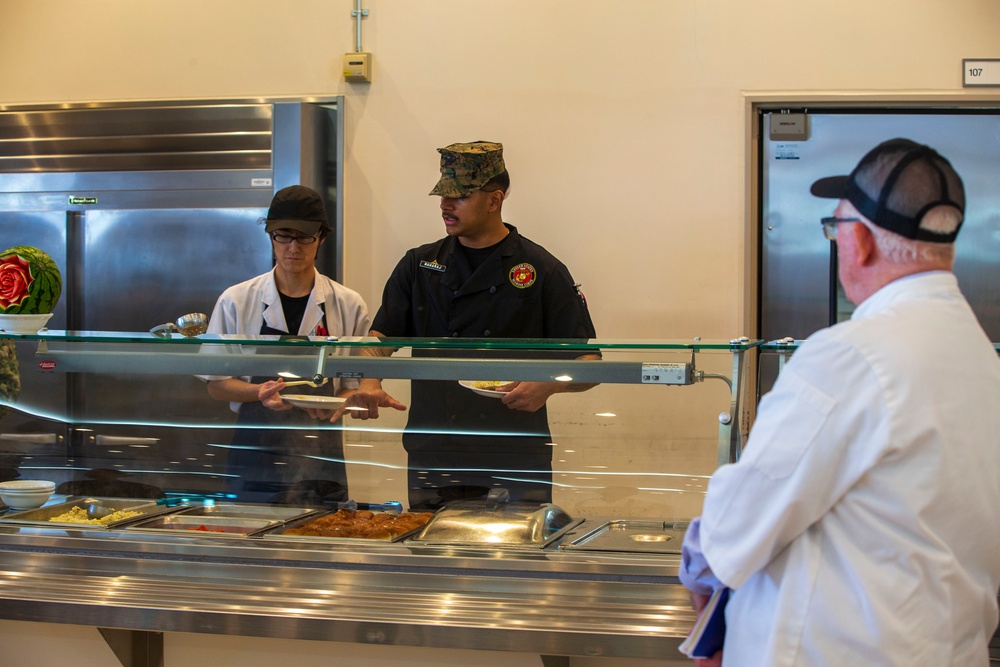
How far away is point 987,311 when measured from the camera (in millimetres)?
3783

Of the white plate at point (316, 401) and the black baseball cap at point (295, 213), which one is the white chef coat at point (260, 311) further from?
the white plate at point (316, 401)

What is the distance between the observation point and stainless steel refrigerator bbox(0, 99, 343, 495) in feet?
12.8

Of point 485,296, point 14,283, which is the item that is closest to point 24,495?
point 14,283

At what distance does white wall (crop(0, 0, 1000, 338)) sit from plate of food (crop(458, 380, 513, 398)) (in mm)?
1763

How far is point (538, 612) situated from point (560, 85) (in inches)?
100

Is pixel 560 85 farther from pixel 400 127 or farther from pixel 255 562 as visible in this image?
pixel 255 562

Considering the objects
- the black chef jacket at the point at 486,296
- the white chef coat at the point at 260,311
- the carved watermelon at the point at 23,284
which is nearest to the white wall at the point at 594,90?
the black chef jacket at the point at 486,296

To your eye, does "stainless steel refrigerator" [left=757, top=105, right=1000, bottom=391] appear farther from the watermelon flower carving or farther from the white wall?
the watermelon flower carving

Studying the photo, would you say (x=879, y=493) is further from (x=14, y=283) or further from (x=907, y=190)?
(x=14, y=283)

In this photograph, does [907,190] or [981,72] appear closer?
[907,190]

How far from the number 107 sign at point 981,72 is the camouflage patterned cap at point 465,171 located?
2029 mm

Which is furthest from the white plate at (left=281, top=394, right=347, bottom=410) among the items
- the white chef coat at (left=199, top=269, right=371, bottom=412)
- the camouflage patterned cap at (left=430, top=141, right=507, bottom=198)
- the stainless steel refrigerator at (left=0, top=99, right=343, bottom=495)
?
the stainless steel refrigerator at (left=0, top=99, right=343, bottom=495)

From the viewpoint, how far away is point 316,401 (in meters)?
2.30

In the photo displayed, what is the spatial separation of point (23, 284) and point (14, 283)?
0.02 meters
